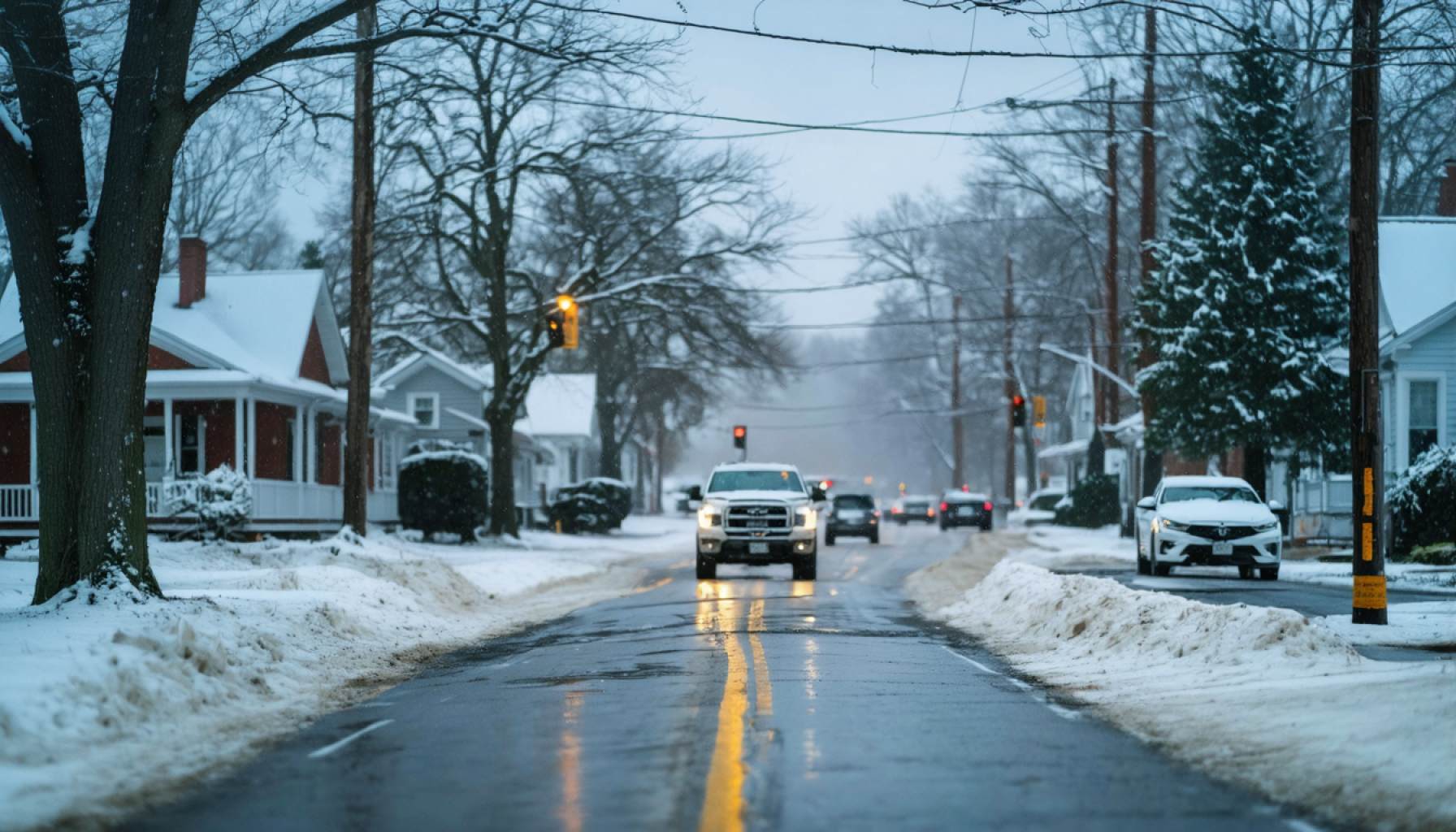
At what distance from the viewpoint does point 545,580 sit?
3259cm

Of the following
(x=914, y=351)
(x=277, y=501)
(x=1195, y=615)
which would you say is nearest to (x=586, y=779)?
(x=1195, y=615)

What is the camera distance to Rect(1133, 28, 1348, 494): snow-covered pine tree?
3875cm

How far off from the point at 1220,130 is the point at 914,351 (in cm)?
6003

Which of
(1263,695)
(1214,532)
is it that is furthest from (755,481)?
(1263,695)

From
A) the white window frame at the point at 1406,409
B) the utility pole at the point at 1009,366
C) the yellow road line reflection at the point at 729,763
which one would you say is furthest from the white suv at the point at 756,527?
the utility pole at the point at 1009,366

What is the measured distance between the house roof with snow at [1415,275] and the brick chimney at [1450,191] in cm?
222

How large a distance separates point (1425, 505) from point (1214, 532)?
583 centimetres

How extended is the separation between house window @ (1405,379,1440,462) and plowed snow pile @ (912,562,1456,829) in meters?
22.0

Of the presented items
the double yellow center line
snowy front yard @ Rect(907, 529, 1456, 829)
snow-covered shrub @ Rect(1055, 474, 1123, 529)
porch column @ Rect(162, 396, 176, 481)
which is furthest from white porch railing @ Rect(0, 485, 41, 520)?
snow-covered shrub @ Rect(1055, 474, 1123, 529)

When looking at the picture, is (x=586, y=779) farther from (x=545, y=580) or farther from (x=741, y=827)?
(x=545, y=580)

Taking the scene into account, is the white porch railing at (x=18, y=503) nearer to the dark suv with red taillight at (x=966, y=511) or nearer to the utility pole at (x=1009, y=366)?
the dark suv with red taillight at (x=966, y=511)

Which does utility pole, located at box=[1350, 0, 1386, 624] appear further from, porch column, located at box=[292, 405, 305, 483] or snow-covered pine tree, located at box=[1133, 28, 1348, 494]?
porch column, located at box=[292, 405, 305, 483]

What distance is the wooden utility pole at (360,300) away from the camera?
28.5 m

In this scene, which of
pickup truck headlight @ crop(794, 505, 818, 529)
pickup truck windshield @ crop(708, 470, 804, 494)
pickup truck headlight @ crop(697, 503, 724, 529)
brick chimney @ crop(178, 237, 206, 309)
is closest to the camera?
pickup truck headlight @ crop(697, 503, 724, 529)
